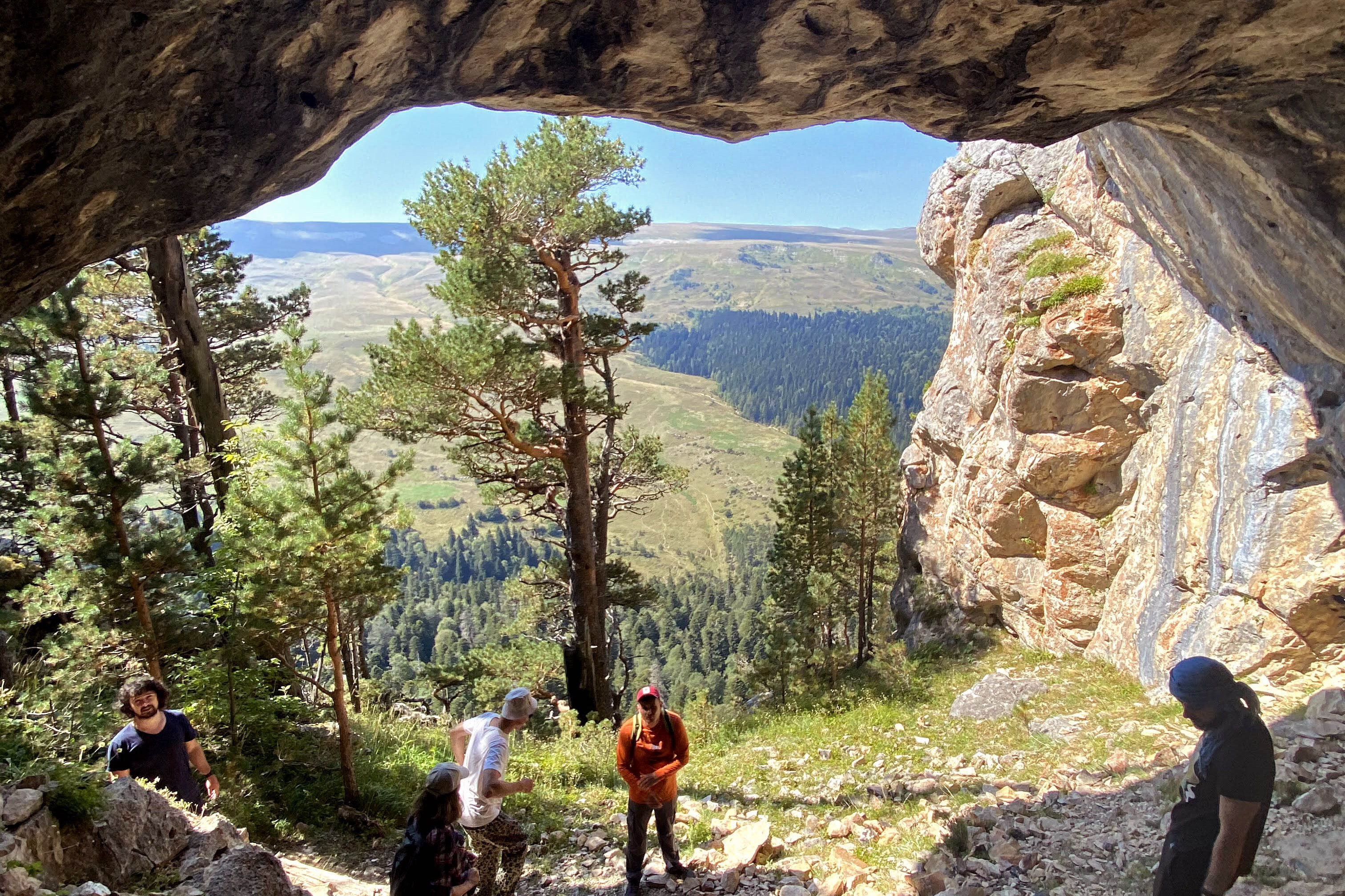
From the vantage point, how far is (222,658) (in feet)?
26.9

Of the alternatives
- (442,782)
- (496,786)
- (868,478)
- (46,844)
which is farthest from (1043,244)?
(46,844)

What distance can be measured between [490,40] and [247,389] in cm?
1618

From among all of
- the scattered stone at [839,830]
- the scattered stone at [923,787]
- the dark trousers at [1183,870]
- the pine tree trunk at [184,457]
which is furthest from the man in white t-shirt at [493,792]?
the scattered stone at [923,787]

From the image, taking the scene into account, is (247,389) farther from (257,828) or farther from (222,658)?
(257,828)

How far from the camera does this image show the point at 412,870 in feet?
14.1

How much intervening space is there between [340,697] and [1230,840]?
838 cm

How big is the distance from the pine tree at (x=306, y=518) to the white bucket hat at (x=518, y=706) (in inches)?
131

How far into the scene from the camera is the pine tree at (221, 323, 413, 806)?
757 centimetres

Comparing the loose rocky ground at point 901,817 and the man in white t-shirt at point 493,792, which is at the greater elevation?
the man in white t-shirt at point 493,792

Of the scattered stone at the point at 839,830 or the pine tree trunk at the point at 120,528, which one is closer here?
the pine tree trunk at the point at 120,528

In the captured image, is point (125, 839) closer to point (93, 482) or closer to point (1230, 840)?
point (93, 482)

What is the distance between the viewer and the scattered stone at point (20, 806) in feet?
14.3

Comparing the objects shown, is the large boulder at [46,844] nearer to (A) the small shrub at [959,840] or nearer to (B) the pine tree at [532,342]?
(A) the small shrub at [959,840]

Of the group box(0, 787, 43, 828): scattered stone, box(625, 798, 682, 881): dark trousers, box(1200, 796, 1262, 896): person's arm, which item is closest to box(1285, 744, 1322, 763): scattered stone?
box(1200, 796, 1262, 896): person's arm
